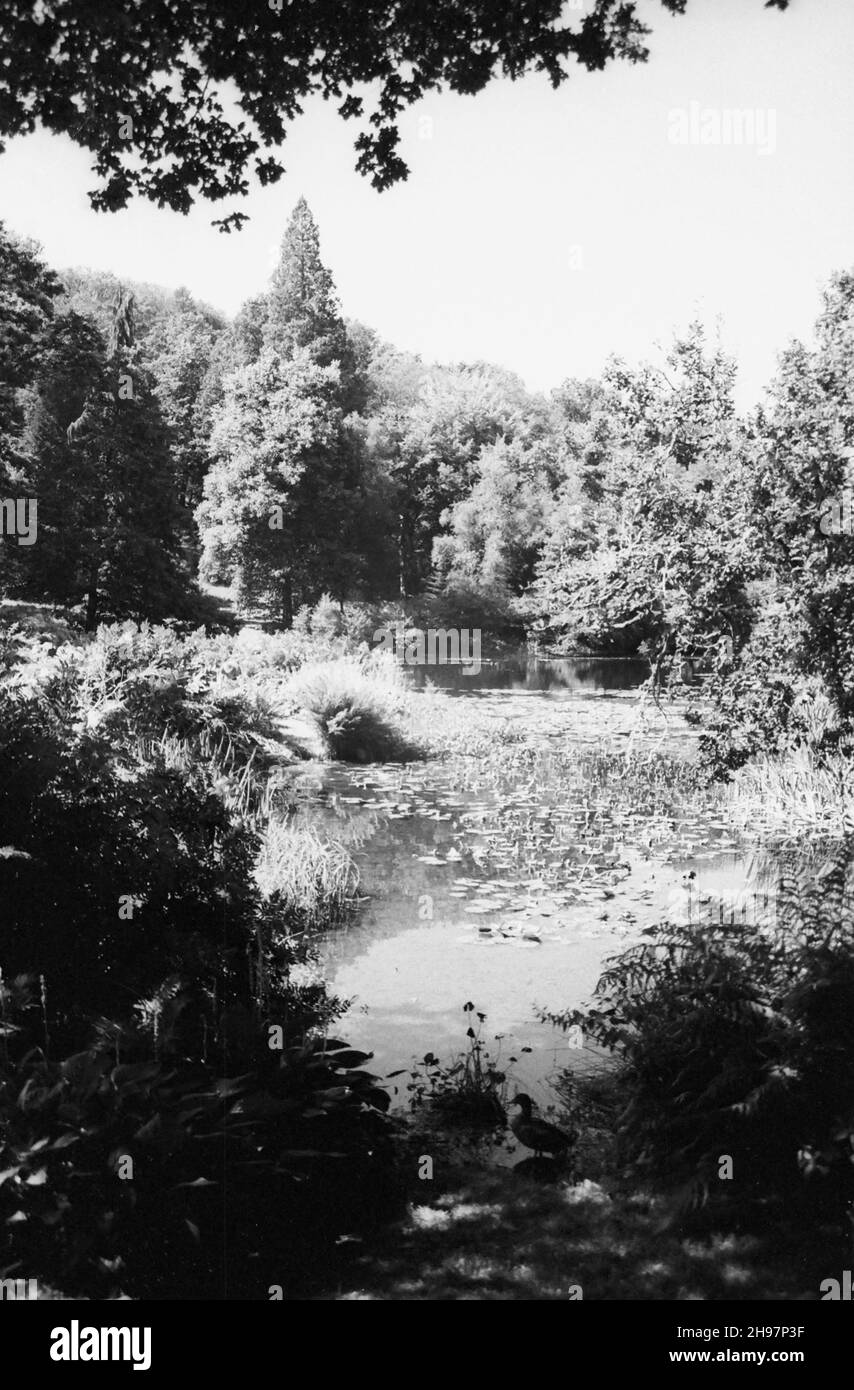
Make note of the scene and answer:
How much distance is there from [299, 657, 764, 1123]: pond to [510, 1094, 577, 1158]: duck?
0.39m

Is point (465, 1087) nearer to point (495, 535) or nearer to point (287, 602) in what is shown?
point (287, 602)

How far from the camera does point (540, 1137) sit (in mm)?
3250

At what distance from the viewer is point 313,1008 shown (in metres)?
3.79

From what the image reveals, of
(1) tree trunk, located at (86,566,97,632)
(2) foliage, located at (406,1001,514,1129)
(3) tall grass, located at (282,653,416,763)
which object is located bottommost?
(2) foliage, located at (406,1001,514,1129)

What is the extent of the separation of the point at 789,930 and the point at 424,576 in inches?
904

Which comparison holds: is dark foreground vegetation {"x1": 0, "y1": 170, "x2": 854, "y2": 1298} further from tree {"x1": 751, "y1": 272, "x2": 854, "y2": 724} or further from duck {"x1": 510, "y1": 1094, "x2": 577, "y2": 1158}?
duck {"x1": 510, "y1": 1094, "x2": 577, "y2": 1158}

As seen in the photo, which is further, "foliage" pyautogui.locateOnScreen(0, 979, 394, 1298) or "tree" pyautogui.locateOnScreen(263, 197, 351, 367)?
"tree" pyautogui.locateOnScreen(263, 197, 351, 367)

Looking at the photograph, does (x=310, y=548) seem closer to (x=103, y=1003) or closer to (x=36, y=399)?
(x=36, y=399)

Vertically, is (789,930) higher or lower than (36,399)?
lower

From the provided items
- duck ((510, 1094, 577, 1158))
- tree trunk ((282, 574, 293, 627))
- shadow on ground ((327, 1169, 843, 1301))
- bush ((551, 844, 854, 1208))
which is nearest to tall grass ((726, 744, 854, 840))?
bush ((551, 844, 854, 1208))

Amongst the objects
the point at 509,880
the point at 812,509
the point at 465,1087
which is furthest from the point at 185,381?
the point at 465,1087

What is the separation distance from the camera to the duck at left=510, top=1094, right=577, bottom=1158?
3244 millimetres

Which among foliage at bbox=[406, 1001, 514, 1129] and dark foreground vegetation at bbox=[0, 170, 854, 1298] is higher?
dark foreground vegetation at bbox=[0, 170, 854, 1298]
